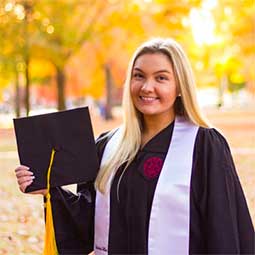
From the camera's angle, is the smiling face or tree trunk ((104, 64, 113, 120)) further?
tree trunk ((104, 64, 113, 120))

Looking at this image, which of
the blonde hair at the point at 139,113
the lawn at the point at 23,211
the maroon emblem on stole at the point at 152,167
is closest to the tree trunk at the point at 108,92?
the lawn at the point at 23,211

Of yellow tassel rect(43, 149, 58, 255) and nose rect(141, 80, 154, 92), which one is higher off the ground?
nose rect(141, 80, 154, 92)

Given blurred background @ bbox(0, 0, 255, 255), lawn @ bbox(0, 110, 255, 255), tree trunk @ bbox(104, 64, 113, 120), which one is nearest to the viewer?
lawn @ bbox(0, 110, 255, 255)

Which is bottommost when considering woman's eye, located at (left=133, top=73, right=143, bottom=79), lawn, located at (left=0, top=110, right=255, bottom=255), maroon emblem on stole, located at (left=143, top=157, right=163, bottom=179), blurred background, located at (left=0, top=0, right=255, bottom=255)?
lawn, located at (left=0, top=110, right=255, bottom=255)

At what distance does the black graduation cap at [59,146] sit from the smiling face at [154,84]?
0.26 metres

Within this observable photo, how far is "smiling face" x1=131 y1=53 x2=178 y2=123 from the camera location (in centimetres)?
235

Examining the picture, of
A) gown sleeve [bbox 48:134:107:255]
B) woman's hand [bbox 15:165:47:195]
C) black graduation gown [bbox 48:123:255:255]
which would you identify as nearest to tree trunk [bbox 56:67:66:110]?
gown sleeve [bbox 48:134:107:255]

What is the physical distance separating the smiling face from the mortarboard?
0.26 meters

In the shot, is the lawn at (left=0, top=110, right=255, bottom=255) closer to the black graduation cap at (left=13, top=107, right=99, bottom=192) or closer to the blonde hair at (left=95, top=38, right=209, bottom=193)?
the black graduation cap at (left=13, top=107, right=99, bottom=192)

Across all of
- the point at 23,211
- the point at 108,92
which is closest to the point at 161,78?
the point at 23,211

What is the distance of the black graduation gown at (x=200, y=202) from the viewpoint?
2248mm

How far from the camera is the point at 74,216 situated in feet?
8.28

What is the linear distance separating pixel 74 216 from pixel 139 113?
49 cm

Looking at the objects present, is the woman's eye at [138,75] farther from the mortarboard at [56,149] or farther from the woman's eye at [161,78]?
the mortarboard at [56,149]
